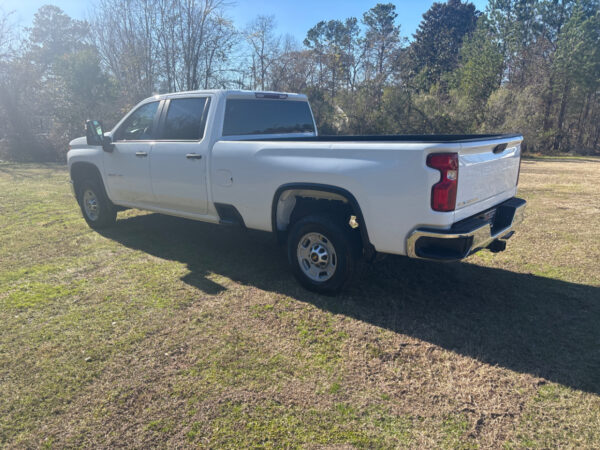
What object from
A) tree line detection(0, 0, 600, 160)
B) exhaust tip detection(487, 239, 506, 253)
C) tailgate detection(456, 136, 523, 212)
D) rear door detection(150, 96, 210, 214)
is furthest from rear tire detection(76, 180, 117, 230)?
tree line detection(0, 0, 600, 160)

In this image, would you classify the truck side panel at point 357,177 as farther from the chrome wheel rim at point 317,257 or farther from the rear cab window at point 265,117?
the rear cab window at point 265,117

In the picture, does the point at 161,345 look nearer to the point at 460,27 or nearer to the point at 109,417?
the point at 109,417

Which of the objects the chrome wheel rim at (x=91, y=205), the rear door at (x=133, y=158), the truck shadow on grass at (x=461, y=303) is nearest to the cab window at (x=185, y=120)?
the rear door at (x=133, y=158)

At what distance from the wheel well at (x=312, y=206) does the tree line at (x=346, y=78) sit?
17.8 meters

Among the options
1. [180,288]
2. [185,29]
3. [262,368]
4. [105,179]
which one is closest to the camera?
[262,368]

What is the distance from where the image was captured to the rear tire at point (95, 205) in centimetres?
655

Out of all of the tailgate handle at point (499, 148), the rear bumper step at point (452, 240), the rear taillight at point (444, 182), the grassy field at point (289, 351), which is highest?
the tailgate handle at point (499, 148)

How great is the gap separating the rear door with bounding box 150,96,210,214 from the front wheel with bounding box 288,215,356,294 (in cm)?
142

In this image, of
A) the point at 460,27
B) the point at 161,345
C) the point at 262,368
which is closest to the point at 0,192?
the point at 161,345

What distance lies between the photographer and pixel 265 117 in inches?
214

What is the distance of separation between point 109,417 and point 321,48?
32.8 m

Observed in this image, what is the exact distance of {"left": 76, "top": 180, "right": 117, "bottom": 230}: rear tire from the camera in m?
6.55

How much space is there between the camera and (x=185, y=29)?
23.3 m

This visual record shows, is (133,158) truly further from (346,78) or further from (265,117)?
(346,78)
